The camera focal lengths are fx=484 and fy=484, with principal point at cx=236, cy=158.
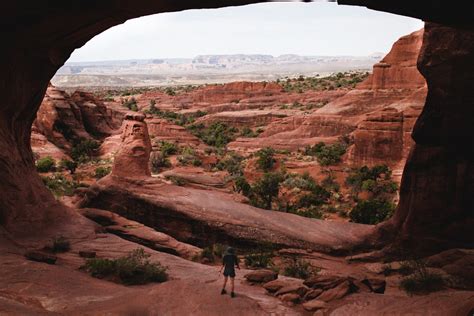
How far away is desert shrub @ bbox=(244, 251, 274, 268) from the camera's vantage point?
14.9m

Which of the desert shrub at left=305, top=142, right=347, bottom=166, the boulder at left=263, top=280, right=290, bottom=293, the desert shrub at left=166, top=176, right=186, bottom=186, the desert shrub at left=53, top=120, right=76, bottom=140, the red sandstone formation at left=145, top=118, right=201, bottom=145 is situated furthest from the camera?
the red sandstone formation at left=145, top=118, right=201, bottom=145

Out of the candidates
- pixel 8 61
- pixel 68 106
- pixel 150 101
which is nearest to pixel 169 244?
pixel 8 61

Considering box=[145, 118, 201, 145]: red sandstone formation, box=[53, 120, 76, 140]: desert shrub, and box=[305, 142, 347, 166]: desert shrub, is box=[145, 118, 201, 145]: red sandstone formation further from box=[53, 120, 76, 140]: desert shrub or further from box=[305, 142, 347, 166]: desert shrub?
box=[305, 142, 347, 166]: desert shrub

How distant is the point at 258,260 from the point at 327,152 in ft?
89.1

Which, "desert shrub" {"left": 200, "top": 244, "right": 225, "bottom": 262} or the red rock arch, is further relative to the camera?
"desert shrub" {"left": 200, "top": 244, "right": 225, "bottom": 262}

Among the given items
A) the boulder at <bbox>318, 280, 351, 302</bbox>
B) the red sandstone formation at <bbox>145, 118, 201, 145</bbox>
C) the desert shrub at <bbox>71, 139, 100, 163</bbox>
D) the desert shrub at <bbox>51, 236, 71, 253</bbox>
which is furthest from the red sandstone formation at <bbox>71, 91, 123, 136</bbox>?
the boulder at <bbox>318, 280, 351, 302</bbox>

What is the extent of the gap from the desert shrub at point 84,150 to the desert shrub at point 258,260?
25.3 meters

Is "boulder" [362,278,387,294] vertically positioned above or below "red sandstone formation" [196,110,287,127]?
above

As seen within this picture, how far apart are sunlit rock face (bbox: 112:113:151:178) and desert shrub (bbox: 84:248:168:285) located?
7693 millimetres

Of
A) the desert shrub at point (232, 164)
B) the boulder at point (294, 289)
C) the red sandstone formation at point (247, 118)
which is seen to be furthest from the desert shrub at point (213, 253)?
the red sandstone formation at point (247, 118)

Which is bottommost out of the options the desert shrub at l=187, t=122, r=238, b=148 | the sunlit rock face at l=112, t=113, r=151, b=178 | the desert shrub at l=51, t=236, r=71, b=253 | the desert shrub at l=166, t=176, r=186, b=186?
the desert shrub at l=187, t=122, r=238, b=148

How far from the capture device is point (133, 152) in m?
19.1

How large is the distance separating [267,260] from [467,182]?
21.3 ft

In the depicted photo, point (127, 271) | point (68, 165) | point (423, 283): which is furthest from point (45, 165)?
point (423, 283)
